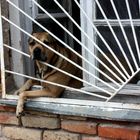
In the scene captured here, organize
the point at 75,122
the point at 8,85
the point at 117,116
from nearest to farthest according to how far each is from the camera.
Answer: the point at 117,116
the point at 75,122
the point at 8,85

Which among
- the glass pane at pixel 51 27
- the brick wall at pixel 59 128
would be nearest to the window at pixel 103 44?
the brick wall at pixel 59 128

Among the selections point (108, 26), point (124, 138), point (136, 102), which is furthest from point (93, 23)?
point (124, 138)

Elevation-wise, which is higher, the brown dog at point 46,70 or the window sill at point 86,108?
the brown dog at point 46,70

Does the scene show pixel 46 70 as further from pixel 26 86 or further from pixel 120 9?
pixel 120 9

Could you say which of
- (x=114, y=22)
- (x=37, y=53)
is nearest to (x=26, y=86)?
(x=37, y=53)

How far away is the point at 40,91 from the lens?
10.3 feet

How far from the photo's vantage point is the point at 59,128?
3117 mm

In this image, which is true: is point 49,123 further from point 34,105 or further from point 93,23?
point 93,23

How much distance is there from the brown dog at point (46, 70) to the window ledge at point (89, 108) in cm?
7

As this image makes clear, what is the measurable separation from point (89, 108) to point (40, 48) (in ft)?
1.80

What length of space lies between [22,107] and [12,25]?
592 millimetres

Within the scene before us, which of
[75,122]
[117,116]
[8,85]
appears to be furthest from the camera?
[8,85]

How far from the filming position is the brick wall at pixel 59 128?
292 centimetres

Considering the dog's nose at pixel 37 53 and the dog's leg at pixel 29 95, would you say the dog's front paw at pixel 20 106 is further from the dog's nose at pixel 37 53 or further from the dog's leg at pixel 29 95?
the dog's nose at pixel 37 53
